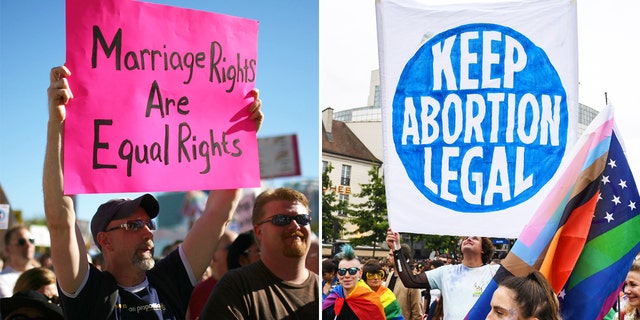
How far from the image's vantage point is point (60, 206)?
242 cm

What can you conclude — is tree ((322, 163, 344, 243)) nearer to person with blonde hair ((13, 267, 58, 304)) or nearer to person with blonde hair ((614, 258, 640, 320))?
person with blonde hair ((614, 258, 640, 320))

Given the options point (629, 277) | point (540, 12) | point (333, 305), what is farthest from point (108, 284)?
point (540, 12)

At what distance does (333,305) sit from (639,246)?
70.0 inches

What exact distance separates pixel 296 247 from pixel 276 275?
0.13 meters

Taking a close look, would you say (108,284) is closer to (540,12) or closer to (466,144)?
(466,144)

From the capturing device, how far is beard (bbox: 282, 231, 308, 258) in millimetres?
2812

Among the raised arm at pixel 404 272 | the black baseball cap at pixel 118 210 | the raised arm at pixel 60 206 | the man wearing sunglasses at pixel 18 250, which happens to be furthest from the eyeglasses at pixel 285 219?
the man wearing sunglasses at pixel 18 250

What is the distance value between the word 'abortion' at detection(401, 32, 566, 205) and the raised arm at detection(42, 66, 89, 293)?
79.7 inches

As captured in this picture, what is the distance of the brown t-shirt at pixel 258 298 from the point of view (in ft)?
8.76

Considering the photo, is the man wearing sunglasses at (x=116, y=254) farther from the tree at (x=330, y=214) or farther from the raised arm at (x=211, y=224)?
the tree at (x=330, y=214)

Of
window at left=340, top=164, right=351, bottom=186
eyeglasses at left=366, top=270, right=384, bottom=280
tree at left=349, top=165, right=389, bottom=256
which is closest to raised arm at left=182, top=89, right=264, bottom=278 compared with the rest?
eyeglasses at left=366, top=270, right=384, bottom=280

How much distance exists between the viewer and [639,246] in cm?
308

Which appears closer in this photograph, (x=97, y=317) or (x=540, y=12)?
(x=97, y=317)

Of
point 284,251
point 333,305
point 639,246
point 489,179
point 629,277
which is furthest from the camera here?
point 333,305
